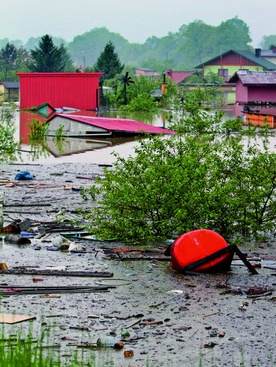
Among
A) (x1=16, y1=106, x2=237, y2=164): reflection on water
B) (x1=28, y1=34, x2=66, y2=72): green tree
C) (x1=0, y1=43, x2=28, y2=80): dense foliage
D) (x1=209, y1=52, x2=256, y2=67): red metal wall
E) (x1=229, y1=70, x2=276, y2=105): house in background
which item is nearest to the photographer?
(x1=16, y1=106, x2=237, y2=164): reflection on water

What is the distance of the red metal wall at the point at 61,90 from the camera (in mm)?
65438

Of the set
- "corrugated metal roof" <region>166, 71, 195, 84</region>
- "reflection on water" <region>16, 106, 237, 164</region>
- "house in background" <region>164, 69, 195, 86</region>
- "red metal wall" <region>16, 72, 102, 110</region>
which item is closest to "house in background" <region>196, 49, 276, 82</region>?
"corrugated metal roof" <region>166, 71, 195, 84</region>

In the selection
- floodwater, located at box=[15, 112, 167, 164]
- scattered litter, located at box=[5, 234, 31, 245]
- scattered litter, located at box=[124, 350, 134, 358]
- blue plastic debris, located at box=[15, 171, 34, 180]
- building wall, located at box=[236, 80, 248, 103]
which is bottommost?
scattered litter, located at box=[124, 350, 134, 358]

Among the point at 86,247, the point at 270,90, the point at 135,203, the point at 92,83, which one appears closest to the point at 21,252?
the point at 86,247

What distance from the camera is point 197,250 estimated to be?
10.5 metres

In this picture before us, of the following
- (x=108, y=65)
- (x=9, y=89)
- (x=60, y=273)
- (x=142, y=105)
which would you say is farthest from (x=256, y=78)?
(x=60, y=273)

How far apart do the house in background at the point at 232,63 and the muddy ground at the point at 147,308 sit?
4073 inches

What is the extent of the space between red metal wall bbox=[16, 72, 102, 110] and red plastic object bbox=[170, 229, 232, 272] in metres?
55.2

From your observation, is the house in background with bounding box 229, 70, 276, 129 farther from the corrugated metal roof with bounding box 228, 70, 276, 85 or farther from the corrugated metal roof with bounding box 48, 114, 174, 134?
the corrugated metal roof with bounding box 48, 114, 174, 134

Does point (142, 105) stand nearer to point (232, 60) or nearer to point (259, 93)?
point (259, 93)

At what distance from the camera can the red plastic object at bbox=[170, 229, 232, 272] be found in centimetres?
1036

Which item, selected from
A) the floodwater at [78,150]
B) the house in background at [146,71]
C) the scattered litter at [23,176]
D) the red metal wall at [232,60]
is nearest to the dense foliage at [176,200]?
the scattered litter at [23,176]

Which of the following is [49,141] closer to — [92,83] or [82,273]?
[82,273]

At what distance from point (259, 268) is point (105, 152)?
1807 centimetres
